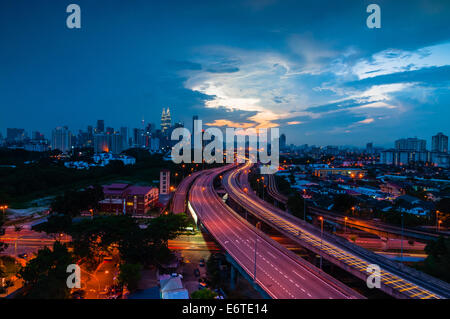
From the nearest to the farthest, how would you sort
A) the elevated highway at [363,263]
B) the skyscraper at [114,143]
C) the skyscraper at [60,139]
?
the elevated highway at [363,263] < the skyscraper at [114,143] < the skyscraper at [60,139]

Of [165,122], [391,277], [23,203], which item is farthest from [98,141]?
[391,277]

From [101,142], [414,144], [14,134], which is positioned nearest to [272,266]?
[101,142]

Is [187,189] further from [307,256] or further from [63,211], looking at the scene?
[307,256]

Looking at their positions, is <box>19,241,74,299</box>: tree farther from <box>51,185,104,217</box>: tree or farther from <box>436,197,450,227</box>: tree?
<box>436,197,450,227</box>: tree

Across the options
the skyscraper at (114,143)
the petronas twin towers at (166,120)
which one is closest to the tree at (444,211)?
the skyscraper at (114,143)

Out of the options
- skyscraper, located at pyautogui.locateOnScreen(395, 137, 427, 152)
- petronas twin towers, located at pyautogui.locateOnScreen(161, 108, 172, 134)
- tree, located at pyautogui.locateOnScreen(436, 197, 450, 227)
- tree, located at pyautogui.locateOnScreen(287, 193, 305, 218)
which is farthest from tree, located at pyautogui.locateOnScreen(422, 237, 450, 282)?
petronas twin towers, located at pyautogui.locateOnScreen(161, 108, 172, 134)

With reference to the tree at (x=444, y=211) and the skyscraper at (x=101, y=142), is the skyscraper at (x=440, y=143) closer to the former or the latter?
the tree at (x=444, y=211)
